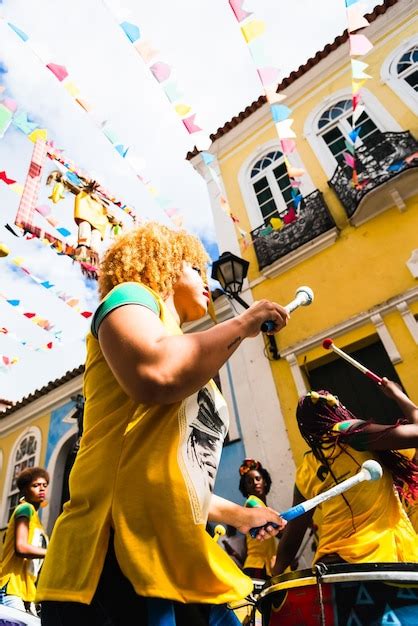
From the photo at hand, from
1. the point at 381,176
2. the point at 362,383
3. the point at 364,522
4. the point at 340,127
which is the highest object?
the point at 340,127

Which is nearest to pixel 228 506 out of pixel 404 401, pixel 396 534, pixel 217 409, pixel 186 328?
pixel 217 409

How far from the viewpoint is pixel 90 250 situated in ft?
20.3

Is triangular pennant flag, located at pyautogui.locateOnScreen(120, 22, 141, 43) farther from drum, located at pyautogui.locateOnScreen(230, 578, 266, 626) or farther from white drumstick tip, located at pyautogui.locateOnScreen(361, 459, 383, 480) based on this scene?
drum, located at pyautogui.locateOnScreen(230, 578, 266, 626)

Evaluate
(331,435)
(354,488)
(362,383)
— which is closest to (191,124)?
(362,383)

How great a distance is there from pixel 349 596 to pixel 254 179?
8.65 m

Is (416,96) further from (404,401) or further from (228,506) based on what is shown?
(228,506)

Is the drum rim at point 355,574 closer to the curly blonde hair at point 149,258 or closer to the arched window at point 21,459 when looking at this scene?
the curly blonde hair at point 149,258

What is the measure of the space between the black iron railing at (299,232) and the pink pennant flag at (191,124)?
2.75 m

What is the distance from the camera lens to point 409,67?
734cm

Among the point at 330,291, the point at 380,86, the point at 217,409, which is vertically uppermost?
the point at 380,86

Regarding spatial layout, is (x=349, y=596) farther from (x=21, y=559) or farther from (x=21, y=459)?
(x=21, y=459)

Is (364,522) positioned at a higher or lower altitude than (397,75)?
lower

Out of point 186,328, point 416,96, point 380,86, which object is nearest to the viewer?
point 416,96

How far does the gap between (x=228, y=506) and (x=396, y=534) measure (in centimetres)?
116
